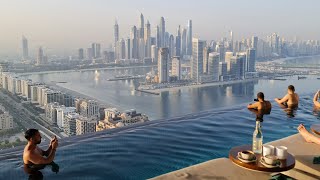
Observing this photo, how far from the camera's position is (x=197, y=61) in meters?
22.3

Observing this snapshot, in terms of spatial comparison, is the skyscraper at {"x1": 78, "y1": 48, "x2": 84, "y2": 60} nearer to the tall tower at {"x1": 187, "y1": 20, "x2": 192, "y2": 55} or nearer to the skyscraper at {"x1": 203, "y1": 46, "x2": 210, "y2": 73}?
the tall tower at {"x1": 187, "y1": 20, "x2": 192, "y2": 55}

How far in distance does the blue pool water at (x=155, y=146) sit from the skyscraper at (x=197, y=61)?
18.6 m

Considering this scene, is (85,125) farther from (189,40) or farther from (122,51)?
(189,40)

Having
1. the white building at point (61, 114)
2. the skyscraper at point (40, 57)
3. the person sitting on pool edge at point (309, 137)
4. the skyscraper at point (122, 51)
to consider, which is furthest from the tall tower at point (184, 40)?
the person sitting on pool edge at point (309, 137)

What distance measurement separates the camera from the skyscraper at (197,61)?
21289 mm

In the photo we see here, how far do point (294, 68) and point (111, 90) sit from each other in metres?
16.5

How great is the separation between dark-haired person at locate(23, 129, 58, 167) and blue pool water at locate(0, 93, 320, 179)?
0.14ft

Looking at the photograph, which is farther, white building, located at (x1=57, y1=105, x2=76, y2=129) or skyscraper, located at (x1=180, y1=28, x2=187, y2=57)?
skyscraper, located at (x1=180, y1=28, x2=187, y2=57)

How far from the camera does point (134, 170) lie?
1260 millimetres

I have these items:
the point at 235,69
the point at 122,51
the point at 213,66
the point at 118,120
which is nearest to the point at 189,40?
the point at 122,51

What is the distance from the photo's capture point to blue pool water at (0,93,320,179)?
4.10 ft

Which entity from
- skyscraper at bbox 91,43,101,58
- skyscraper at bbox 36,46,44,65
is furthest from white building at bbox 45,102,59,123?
skyscraper at bbox 91,43,101,58

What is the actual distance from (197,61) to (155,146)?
21041 mm

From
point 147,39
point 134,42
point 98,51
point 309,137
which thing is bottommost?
point 309,137
